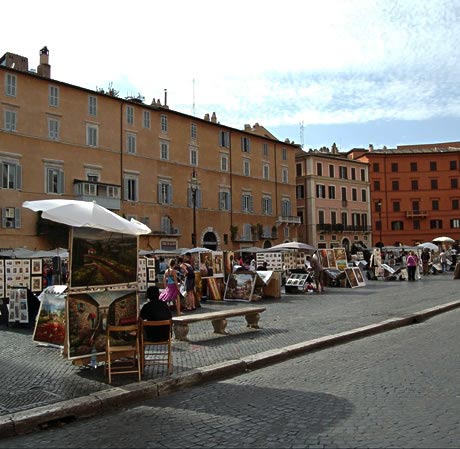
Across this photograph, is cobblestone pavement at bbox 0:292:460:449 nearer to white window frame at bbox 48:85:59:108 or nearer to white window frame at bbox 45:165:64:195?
white window frame at bbox 45:165:64:195

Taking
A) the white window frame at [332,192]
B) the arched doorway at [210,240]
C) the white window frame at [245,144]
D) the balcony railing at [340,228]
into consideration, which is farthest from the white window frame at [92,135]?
the white window frame at [332,192]

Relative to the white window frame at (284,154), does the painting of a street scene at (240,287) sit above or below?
below

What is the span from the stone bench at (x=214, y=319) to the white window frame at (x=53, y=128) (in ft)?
106

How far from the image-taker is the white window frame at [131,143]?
44812 mm

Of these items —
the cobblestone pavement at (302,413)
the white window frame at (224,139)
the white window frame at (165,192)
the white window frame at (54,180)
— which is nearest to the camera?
the cobblestone pavement at (302,413)

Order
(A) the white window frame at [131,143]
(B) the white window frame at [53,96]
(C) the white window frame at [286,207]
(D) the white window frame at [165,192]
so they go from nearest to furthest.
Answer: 1. (B) the white window frame at [53,96]
2. (A) the white window frame at [131,143]
3. (D) the white window frame at [165,192]
4. (C) the white window frame at [286,207]

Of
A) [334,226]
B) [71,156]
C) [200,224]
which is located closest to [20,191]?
[71,156]

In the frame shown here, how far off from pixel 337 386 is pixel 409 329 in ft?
18.8

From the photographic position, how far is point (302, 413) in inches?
220

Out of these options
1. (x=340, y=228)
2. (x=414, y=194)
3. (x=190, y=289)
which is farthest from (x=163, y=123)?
(x=414, y=194)

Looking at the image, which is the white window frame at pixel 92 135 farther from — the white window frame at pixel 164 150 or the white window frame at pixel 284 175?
the white window frame at pixel 284 175

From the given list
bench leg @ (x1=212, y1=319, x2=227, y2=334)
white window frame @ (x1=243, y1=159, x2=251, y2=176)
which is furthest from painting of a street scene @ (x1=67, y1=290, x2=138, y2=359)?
white window frame @ (x1=243, y1=159, x2=251, y2=176)

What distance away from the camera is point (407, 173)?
262 ft

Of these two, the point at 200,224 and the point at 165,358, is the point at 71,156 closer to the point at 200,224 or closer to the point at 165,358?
the point at 200,224
